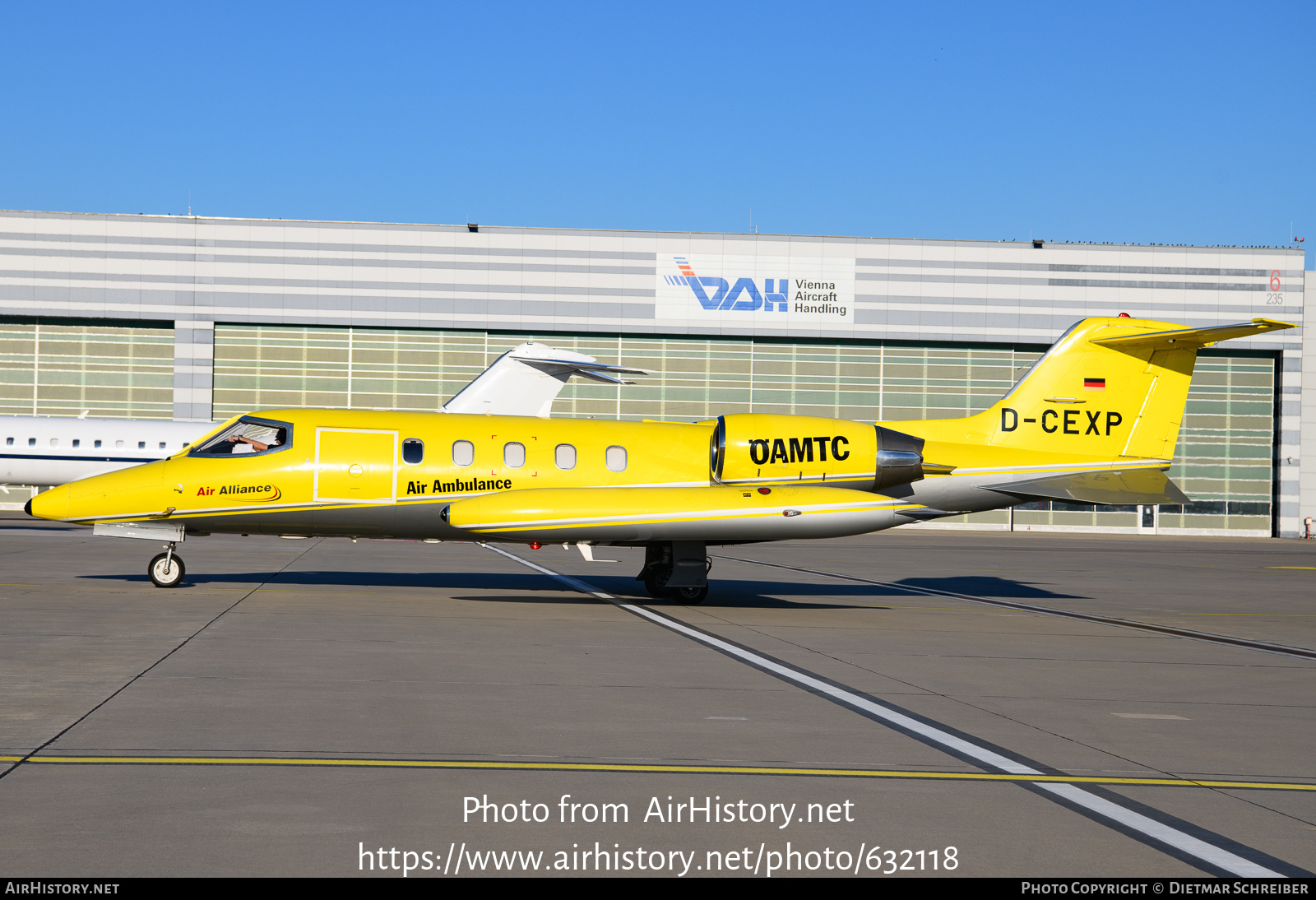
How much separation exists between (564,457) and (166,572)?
6.56m

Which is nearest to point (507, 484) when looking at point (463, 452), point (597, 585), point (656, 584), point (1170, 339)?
point (463, 452)

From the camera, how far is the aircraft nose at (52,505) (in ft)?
56.2

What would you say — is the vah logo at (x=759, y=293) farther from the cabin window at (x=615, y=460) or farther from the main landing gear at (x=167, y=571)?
the main landing gear at (x=167, y=571)

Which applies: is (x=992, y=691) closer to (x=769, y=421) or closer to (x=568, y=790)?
(x=568, y=790)

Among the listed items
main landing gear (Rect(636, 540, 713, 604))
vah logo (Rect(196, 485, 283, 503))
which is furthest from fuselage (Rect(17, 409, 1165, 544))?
main landing gear (Rect(636, 540, 713, 604))

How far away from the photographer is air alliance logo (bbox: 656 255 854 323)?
57.2 meters

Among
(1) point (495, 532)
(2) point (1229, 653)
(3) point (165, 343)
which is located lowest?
(2) point (1229, 653)

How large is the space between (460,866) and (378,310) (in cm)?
5329

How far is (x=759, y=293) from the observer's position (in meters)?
57.5

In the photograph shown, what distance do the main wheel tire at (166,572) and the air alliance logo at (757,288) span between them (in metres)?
41.2

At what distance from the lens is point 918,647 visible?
1348 centimetres

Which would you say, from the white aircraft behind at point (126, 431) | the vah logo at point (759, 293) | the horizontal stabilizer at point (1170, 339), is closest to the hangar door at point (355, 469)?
the horizontal stabilizer at point (1170, 339)
